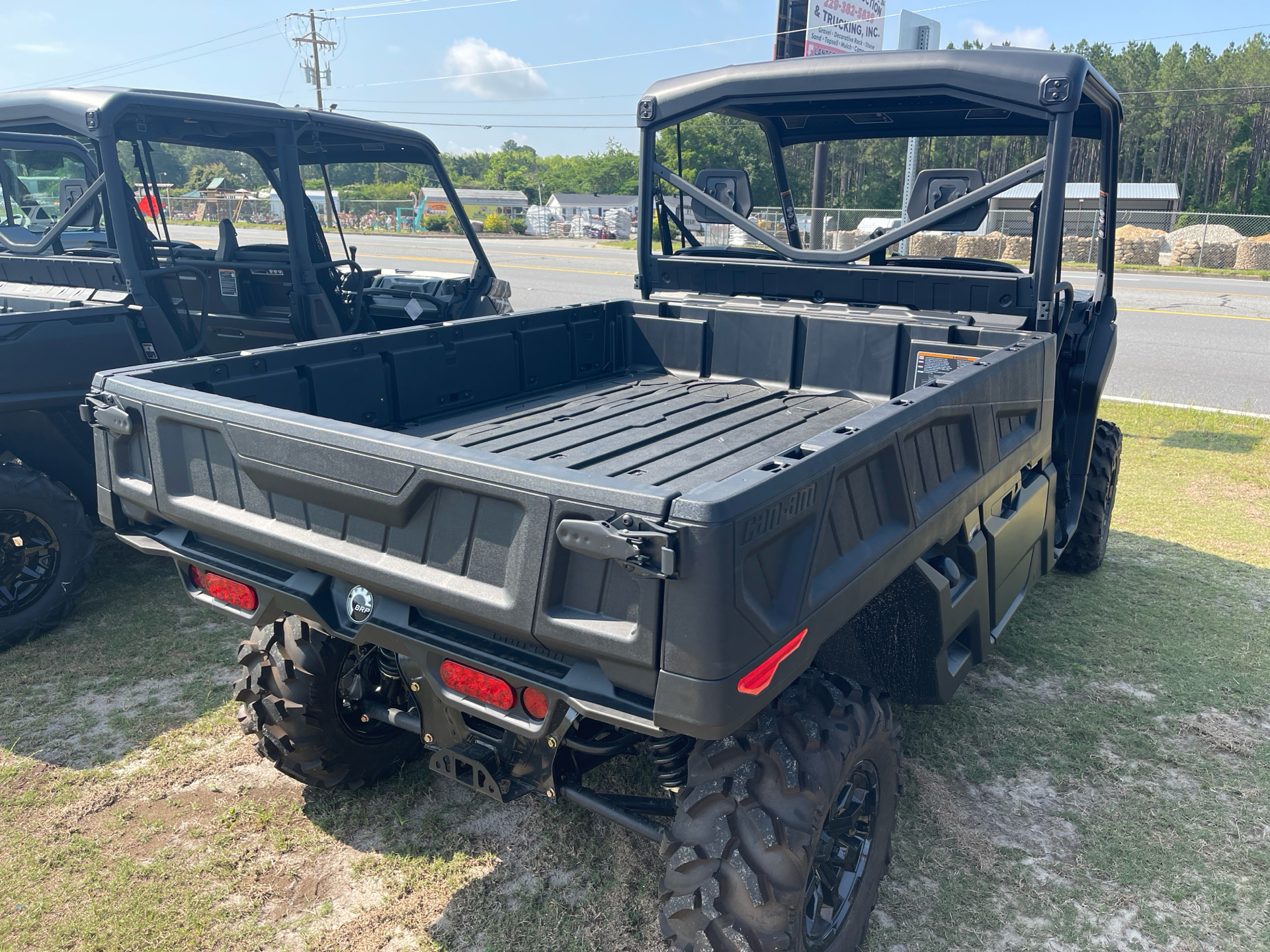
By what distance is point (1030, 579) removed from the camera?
3.76m

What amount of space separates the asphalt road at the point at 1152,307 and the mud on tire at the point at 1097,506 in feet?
3.42

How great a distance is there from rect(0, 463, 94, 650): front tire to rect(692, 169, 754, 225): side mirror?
3144mm

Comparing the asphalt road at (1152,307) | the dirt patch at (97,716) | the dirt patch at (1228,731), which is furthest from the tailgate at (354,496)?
the asphalt road at (1152,307)

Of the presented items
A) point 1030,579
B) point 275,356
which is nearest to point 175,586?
point 275,356

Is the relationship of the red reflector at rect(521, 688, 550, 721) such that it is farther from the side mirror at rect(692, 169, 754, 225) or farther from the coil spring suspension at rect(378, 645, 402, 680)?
the side mirror at rect(692, 169, 754, 225)

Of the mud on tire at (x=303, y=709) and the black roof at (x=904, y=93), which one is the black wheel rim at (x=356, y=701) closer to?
the mud on tire at (x=303, y=709)

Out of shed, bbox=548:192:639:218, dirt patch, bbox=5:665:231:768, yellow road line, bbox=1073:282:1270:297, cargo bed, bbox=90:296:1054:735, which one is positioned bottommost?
dirt patch, bbox=5:665:231:768

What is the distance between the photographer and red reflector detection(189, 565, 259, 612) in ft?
8.57

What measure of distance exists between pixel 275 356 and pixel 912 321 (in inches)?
97.3

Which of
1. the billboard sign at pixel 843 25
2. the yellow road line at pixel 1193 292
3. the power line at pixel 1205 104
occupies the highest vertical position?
the power line at pixel 1205 104

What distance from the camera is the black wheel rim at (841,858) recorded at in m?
2.32

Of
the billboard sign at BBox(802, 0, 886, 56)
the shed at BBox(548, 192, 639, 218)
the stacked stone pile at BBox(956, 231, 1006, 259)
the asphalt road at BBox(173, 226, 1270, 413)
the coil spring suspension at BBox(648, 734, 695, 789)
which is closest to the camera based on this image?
the coil spring suspension at BBox(648, 734, 695, 789)

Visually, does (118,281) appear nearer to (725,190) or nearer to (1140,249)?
(725,190)

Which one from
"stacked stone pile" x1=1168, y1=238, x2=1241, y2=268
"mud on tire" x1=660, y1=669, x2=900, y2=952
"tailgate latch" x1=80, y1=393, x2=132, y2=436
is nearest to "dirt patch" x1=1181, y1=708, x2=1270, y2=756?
"mud on tire" x1=660, y1=669, x2=900, y2=952
